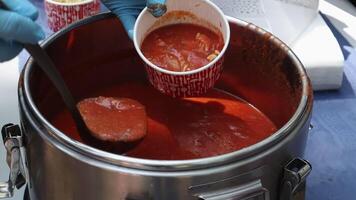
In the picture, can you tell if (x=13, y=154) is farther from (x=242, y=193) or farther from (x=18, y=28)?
(x=242, y=193)

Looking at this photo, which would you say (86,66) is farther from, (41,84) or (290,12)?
(290,12)

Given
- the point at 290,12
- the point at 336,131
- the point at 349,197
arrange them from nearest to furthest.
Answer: the point at 349,197 < the point at 336,131 < the point at 290,12

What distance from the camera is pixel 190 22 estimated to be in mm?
917

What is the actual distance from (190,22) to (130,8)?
0.10 metres

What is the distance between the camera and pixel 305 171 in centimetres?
Answer: 70

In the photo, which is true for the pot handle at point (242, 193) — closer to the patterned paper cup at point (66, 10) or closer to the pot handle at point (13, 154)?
the pot handle at point (13, 154)

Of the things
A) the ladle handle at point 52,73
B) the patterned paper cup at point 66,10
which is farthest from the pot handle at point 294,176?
the patterned paper cup at point 66,10

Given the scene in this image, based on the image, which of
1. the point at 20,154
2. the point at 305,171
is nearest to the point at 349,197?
the point at 305,171

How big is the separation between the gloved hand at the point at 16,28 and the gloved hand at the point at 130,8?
161mm

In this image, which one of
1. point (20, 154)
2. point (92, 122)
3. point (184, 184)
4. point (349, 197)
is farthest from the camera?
point (349, 197)

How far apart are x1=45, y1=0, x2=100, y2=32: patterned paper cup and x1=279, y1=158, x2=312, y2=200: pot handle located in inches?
28.0

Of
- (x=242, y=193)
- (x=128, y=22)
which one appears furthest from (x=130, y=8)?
(x=242, y=193)

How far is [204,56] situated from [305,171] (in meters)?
0.25

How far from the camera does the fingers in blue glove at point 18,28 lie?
0.71 metres
